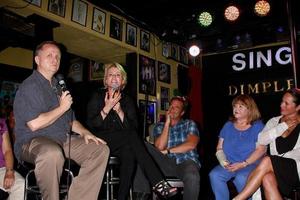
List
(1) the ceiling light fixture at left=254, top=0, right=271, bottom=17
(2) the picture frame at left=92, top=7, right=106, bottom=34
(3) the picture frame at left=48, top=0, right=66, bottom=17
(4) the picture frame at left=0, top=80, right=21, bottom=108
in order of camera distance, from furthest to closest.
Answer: (4) the picture frame at left=0, top=80, right=21, bottom=108 < (1) the ceiling light fixture at left=254, top=0, right=271, bottom=17 < (2) the picture frame at left=92, top=7, right=106, bottom=34 < (3) the picture frame at left=48, top=0, right=66, bottom=17

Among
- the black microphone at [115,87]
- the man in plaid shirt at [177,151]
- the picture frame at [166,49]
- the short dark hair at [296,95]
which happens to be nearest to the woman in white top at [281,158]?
the short dark hair at [296,95]

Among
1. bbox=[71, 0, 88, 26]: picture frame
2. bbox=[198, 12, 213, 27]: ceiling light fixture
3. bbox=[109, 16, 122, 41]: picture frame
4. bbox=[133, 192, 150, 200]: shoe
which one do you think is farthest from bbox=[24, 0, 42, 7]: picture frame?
bbox=[198, 12, 213, 27]: ceiling light fixture

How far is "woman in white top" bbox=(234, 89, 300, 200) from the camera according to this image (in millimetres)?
2678

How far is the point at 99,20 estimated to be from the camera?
15.5ft

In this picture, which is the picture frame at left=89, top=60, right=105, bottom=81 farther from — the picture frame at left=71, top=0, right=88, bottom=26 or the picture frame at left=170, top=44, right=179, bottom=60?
the picture frame at left=71, top=0, right=88, bottom=26

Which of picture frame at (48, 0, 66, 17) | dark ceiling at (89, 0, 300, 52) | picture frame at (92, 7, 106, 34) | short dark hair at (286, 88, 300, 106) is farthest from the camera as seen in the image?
dark ceiling at (89, 0, 300, 52)

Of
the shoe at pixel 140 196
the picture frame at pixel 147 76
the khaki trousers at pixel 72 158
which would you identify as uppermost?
the picture frame at pixel 147 76

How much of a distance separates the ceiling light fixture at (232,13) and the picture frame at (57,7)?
2.42 meters

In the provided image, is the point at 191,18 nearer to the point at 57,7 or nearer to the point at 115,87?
the point at 57,7

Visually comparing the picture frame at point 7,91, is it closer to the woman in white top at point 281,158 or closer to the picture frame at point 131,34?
the picture frame at point 131,34

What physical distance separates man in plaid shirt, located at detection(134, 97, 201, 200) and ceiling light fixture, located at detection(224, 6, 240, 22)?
2030 millimetres

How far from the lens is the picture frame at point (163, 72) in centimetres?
607

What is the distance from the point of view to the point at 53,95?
2.43 meters

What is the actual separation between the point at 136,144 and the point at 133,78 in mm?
3058
